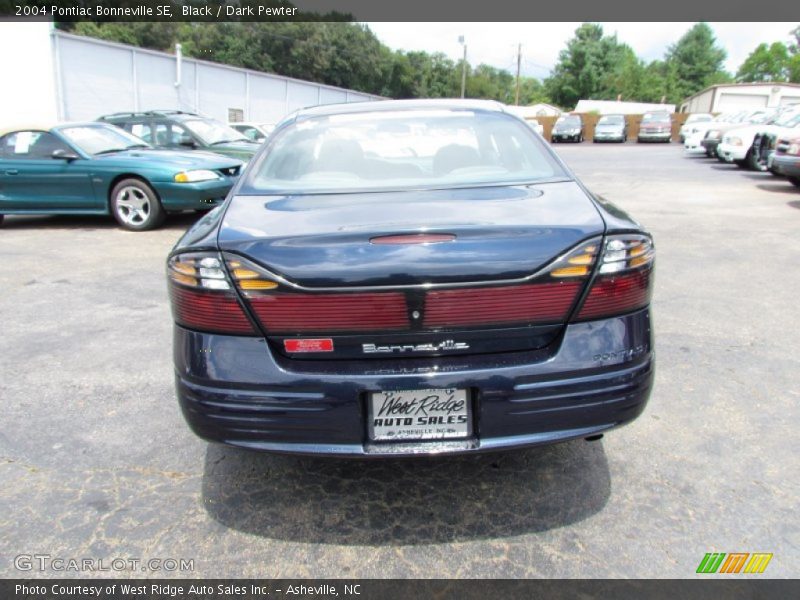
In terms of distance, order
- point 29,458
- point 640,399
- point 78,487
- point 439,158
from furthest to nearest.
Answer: point 439,158 → point 29,458 → point 78,487 → point 640,399

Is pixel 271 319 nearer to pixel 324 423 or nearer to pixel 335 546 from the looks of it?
pixel 324 423

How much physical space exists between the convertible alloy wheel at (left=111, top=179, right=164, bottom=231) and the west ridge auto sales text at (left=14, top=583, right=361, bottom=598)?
6545 millimetres

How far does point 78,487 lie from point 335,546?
117cm

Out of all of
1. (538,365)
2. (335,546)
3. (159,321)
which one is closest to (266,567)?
(335,546)

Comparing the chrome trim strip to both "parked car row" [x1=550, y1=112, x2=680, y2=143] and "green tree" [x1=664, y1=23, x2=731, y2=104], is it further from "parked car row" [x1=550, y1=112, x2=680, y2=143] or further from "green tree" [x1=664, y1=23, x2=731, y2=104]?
"green tree" [x1=664, y1=23, x2=731, y2=104]

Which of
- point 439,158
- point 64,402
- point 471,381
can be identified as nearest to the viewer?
point 471,381

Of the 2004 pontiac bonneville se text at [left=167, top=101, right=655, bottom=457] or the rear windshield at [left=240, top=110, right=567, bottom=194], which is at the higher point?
the rear windshield at [left=240, top=110, right=567, bottom=194]

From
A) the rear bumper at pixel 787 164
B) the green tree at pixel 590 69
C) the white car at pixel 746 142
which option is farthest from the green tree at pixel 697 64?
the rear bumper at pixel 787 164

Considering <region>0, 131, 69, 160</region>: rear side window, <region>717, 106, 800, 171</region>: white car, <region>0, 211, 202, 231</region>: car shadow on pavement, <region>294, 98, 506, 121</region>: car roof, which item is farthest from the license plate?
<region>717, 106, 800, 171</region>: white car

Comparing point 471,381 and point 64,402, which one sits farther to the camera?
point 64,402

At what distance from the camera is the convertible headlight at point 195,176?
7734mm

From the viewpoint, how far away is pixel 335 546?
7.40 feet

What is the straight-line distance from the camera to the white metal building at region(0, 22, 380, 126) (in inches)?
729

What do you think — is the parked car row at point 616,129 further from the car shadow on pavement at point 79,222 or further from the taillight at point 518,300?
the taillight at point 518,300
